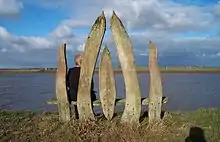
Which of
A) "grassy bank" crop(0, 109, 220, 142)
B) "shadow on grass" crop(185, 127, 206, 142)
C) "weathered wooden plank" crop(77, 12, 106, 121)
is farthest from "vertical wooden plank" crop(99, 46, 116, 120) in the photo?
"shadow on grass" crop(185, 127, 206, 142)

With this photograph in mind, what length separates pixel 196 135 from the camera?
39.7ft

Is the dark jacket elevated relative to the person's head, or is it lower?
lower

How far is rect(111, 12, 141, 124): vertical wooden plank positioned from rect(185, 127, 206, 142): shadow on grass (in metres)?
1.74

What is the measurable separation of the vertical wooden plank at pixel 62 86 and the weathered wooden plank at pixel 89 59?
0.60 meters

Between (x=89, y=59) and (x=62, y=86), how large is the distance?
4.27 feet

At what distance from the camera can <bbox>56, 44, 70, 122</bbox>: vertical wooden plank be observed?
13070mm

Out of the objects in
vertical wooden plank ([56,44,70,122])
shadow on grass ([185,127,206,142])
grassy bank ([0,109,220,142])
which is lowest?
shadow on grass ([185,127,206,142])

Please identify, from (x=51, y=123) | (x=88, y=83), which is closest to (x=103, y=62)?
(x=88, y=83)

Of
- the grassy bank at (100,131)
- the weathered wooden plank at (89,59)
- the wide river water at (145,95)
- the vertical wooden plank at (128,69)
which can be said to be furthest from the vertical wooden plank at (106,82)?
the wide river water at (145,95)

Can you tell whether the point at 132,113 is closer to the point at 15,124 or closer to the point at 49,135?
the point at 49,135

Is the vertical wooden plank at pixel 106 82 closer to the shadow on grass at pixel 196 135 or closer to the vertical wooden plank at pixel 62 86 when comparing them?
the vertical wooden plank at pixel 62 86

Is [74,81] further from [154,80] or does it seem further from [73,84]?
[154,80]

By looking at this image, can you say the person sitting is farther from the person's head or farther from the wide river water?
the wide river water

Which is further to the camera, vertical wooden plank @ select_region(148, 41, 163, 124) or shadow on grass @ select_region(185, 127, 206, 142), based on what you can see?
vertical wooden plank @ select_region(148, 41, 163, 124)
